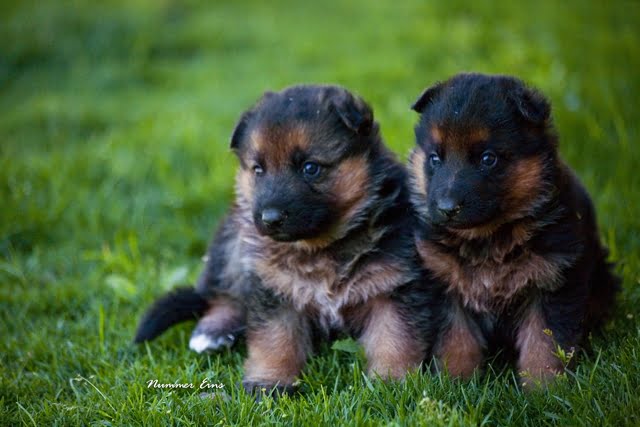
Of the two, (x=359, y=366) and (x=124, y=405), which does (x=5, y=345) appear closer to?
(x=124, y=405)

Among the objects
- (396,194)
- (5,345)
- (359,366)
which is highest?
(396,194)

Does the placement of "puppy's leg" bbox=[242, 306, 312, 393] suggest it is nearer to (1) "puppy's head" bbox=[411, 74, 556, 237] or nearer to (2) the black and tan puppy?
(2) the black and tan puppy

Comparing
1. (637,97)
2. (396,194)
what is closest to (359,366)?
(396,194)

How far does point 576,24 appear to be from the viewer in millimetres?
9555

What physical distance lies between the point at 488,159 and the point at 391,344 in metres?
1.00

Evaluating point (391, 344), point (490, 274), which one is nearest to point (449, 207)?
point (490, 274)

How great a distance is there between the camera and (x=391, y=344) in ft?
12.5

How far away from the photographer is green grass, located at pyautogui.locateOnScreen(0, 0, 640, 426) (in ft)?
11.5

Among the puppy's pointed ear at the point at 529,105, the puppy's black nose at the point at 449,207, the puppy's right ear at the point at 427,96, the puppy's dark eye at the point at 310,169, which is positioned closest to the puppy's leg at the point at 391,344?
the puppy's black nose at the point at 449,207

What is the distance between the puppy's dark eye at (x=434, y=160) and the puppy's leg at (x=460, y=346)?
693 mm

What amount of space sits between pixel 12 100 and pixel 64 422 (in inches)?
240

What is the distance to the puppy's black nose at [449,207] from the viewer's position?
11.7ft

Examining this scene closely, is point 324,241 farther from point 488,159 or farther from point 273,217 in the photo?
point 488,159

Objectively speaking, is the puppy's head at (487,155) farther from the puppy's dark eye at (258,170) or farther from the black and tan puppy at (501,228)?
the puppy's dark eye at (258,170)
